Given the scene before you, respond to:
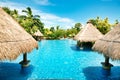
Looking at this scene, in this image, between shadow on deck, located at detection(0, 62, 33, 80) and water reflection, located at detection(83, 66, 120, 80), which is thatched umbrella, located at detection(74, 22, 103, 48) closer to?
water reflection, located at detection(83, 66, 120, 80)

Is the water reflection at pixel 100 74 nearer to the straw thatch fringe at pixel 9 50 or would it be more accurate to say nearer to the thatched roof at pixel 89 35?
the straw thatch fringe at pixel 9 50

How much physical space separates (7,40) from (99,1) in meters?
→ 13.8

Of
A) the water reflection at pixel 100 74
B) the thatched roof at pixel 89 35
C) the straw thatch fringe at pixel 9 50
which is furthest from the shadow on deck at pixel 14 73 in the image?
the thatched roof at pixel 89 35

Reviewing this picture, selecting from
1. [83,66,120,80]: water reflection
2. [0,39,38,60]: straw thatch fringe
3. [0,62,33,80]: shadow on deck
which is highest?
[0,39,38,60]: straw thatch fringe

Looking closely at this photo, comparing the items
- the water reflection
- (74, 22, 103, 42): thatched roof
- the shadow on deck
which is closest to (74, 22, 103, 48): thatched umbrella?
(74, 22, 103, 42): thatched roof

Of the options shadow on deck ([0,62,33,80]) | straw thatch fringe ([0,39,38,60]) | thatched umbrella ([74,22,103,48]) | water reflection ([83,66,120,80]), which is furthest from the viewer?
thatched umbrella ([74,22,103,48])

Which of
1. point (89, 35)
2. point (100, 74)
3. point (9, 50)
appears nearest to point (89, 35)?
point (89, 35)

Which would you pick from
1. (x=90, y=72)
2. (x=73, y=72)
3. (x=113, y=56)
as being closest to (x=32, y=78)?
(x=73, y=72)

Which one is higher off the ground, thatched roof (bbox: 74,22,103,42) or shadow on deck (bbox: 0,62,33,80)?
thatched roof (bbox: 74,22,103,42)

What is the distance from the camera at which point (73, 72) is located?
9.41 m

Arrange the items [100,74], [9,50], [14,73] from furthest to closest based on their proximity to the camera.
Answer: [100,74] → [14,73] → [9,50]

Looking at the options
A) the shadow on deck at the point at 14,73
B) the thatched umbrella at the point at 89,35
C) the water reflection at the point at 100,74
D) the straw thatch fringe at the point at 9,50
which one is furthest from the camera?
the thatched umbrella at the point at 89,35

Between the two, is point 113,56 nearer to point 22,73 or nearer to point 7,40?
point 7,40

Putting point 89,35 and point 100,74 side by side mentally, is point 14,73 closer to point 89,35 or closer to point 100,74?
point 100,74
